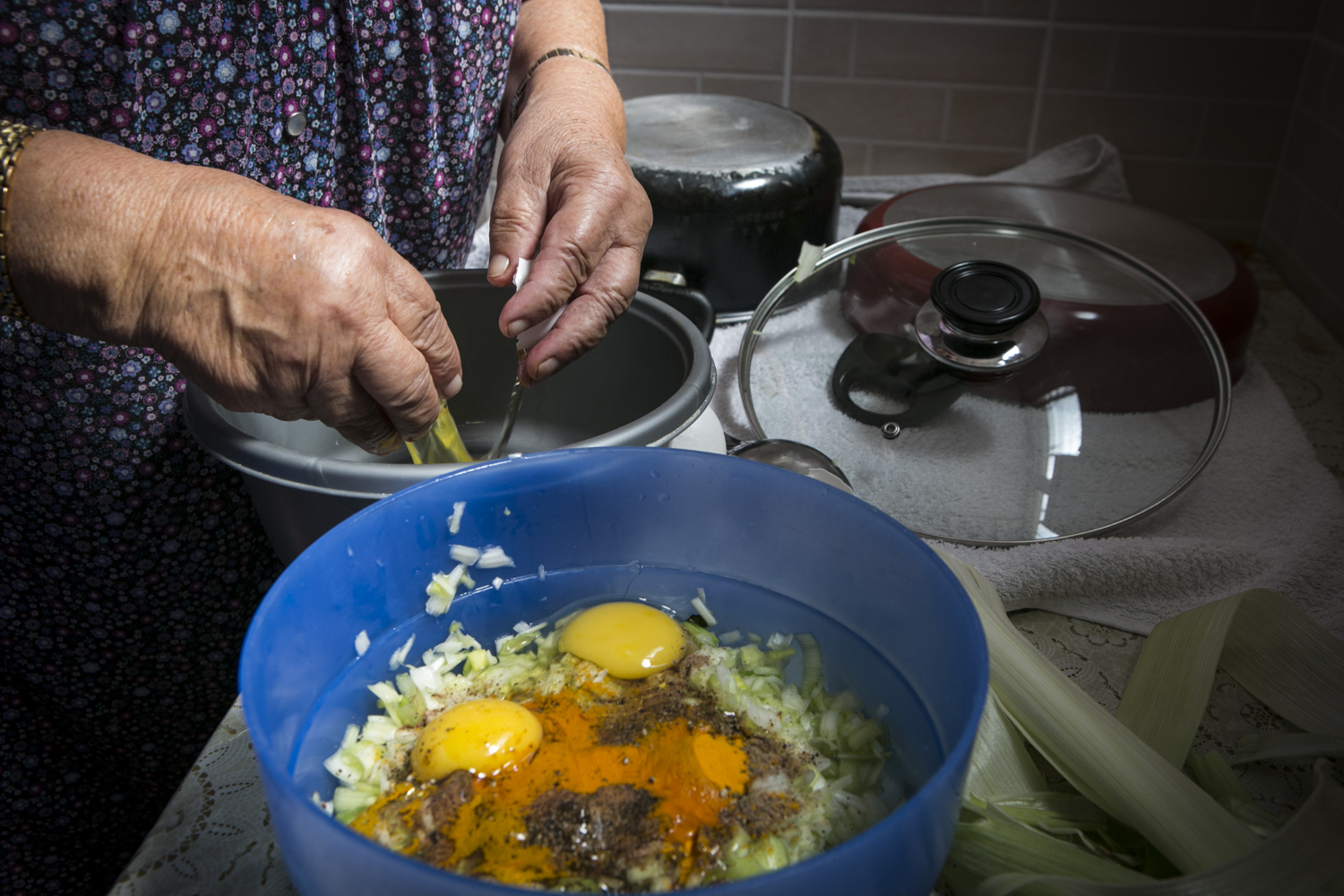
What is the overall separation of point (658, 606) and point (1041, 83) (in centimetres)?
134

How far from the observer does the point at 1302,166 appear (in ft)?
4.50

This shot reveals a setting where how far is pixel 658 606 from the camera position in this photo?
0.58m

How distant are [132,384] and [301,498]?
0.28m

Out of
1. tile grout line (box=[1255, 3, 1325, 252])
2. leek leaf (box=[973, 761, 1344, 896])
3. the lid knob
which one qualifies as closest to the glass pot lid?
the lid knob

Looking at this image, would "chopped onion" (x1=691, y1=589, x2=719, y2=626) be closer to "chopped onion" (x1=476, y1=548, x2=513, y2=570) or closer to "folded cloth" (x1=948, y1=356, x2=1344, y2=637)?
"chopped onion" (x1=476, y1=548, x2=513, y2=570)

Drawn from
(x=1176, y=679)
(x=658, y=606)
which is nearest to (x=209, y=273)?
(x=658, y=606)

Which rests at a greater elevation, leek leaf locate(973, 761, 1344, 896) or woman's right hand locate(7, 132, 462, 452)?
woman's right hand locate(7, 132, 462, 452)

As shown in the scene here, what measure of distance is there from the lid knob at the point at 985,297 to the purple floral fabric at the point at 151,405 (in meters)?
0.49

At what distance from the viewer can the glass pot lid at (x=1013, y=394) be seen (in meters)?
0.75

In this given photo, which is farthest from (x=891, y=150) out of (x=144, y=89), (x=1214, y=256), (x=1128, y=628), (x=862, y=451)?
(x=144, y=89)

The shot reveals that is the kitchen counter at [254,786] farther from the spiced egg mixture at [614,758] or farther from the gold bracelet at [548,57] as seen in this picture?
the gold bracelet at [548,57]

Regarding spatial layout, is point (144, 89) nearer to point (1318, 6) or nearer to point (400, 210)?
point (400, 210)

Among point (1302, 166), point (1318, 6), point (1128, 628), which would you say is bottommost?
point (1128, 628)

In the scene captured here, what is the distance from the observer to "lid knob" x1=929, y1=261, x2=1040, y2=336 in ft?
2.43
